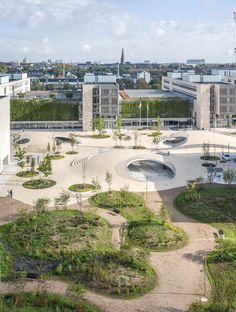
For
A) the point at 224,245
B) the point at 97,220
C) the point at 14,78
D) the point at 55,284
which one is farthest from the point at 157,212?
the point at 14,78

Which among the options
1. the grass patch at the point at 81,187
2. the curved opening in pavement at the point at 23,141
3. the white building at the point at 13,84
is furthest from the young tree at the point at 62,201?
the white building at the point at 13,84

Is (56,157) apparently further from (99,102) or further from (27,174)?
(99,102)

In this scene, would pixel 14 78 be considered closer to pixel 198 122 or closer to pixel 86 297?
pixel 198 122

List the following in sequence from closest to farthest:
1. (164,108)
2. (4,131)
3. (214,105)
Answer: (4,131) < (214,105) < (164,108)

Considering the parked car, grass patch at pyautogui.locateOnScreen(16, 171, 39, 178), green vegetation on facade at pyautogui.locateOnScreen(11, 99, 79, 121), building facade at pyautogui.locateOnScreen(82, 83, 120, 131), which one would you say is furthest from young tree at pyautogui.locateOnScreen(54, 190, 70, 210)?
green vegetation on facade at pyautogui.locateOnScreen(11, 99, 79, 121)

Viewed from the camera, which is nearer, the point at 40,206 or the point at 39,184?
→ the point at 40,206

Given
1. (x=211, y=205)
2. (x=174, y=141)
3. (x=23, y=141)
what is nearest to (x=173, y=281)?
(x=211, y=205)

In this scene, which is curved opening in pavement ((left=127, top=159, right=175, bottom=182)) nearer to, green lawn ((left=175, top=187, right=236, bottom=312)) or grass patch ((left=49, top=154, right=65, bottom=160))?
green lawn ((left=175, top=187, right=236, bottom=312))

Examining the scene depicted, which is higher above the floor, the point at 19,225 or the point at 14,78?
the point at 14,78
